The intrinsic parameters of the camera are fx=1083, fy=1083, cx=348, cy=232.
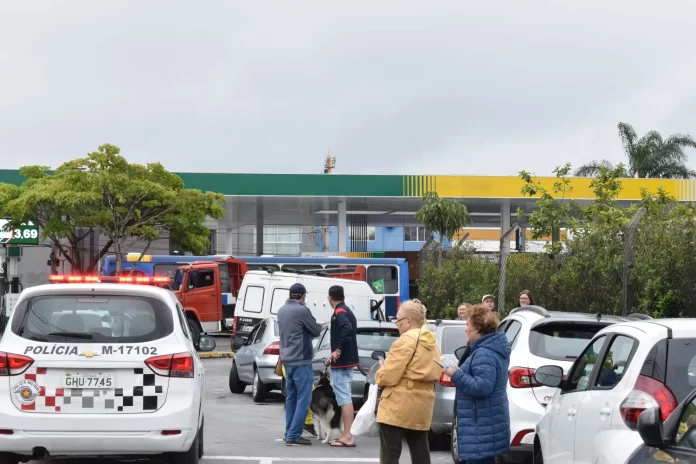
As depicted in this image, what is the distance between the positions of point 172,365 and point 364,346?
597cm

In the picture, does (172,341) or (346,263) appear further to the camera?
(346,263)

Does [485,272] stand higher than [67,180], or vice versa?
[67,180]

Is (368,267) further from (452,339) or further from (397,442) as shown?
(397,442)

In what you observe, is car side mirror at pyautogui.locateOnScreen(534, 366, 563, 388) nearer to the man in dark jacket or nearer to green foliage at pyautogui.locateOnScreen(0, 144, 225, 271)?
the man in dark jacket

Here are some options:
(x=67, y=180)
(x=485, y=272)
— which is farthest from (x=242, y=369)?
(x=67, y=180)

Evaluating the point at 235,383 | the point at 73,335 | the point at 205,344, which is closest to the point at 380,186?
the point at 235,383

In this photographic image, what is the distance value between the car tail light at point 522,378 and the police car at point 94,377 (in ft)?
8.72

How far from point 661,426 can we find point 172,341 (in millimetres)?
4999

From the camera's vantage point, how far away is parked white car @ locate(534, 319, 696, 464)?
5293 mm

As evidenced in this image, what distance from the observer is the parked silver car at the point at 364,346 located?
1350 centimetres

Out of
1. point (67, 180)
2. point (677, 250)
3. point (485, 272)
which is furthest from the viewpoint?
point (67, 180)

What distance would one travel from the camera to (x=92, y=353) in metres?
8.34

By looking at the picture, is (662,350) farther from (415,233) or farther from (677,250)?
(415,233)

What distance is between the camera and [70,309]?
8617 millimetres
